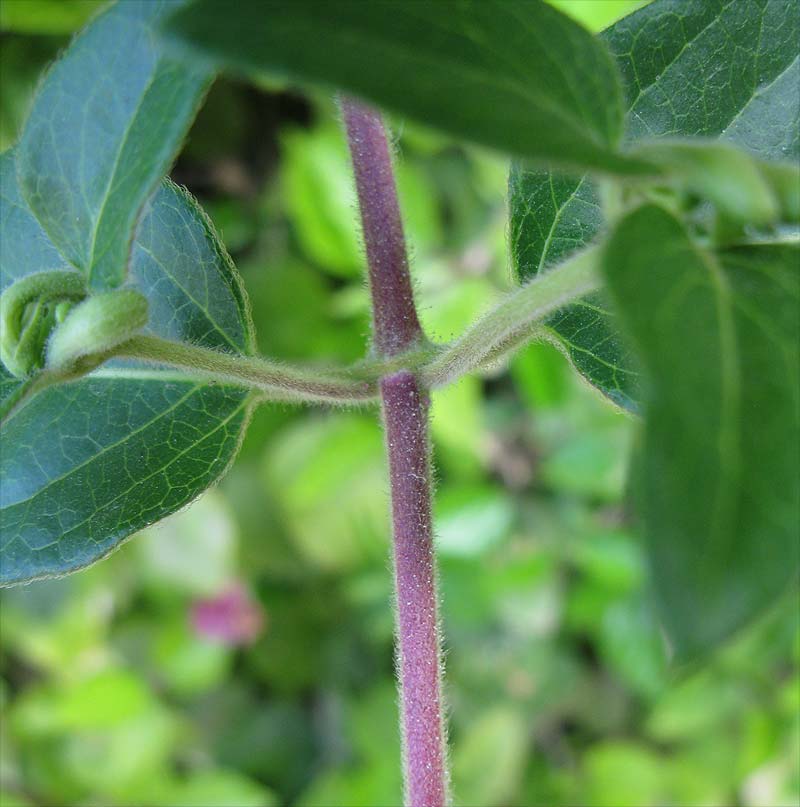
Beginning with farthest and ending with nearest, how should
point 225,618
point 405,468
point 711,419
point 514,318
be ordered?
point 225,618 → point 405,468 → point 514,318 → point 711,419

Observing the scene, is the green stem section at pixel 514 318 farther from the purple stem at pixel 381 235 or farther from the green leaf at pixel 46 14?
the green leaf at pixel 46 14

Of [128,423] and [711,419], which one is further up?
[128,423]

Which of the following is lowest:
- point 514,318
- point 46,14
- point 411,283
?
point 514,318

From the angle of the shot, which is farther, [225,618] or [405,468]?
[225,618]

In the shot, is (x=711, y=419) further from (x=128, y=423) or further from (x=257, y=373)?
(x=128, y=423)

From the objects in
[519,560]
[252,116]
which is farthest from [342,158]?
[519,560]

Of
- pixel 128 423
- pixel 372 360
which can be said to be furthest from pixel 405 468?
pixel 128 423

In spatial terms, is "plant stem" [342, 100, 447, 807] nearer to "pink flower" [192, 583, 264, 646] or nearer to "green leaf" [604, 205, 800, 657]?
"green leaf" [604, 205, 800, 657]

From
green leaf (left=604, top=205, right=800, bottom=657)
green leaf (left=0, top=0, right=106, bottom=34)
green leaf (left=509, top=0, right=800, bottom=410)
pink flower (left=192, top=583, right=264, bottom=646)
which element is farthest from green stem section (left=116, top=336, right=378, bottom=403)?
pink flower (left=192, top=583, right=264, bottom=646)
